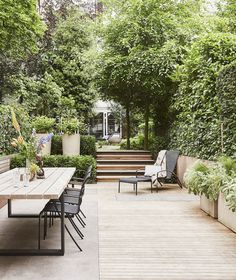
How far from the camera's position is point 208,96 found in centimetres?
806

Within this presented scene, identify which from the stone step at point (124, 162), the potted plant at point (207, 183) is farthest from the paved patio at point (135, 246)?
the stone step at point (124, 162)

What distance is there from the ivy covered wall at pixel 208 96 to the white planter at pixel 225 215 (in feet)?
3.99

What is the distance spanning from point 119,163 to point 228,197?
7751mm

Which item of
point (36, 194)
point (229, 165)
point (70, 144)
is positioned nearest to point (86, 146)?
point (70, 144)

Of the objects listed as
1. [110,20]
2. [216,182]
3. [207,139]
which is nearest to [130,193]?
[207,139]

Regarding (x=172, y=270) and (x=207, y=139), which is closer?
(x=172, y=270)

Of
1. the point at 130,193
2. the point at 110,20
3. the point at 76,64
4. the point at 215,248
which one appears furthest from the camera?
the point at 76,64

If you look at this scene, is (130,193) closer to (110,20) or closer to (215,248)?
(215,248)

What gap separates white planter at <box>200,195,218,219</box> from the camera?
5992 mm

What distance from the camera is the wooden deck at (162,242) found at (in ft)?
11.9

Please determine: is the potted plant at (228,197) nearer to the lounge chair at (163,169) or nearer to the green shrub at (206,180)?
the green shrub at (206,180)

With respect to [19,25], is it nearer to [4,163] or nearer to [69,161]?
[4,163]

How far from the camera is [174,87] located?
39.5ft

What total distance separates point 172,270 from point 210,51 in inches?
226
